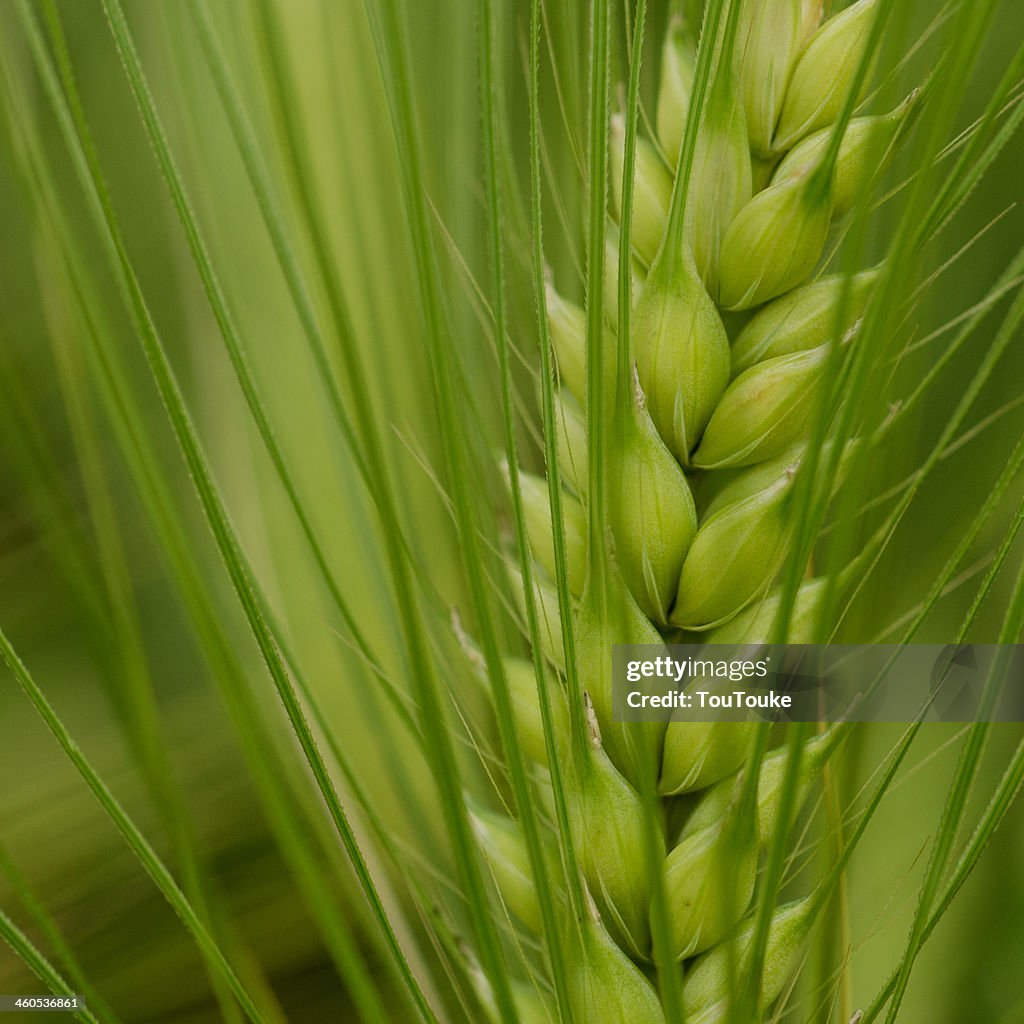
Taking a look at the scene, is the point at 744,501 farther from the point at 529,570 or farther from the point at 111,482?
the point at 111,482

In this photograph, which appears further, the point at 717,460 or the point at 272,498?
the point at 272,498

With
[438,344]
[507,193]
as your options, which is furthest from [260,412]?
[507,193]

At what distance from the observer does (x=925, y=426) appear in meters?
0.32

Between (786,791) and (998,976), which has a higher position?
(786,791)

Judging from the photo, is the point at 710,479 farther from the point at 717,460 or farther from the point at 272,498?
the point at 272,498

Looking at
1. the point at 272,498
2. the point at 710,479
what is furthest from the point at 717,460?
the point at 272,498

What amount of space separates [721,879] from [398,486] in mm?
142

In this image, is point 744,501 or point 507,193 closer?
point 744,501
